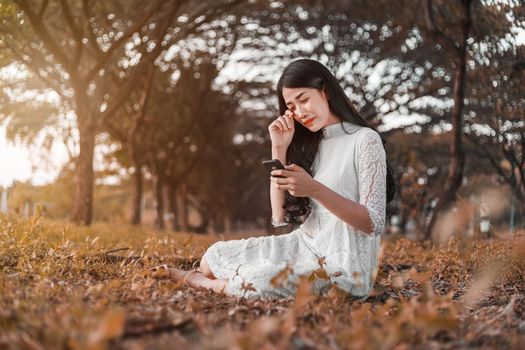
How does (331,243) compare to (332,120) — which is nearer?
(331,243)

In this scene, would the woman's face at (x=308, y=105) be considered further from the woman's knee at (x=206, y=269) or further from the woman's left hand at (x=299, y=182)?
the woman's knee at (x=206, y=269)

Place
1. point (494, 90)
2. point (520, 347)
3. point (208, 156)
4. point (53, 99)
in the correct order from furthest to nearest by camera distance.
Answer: point (208, 156) → point (53, 99) → point (494, 90) → point (520, 347)

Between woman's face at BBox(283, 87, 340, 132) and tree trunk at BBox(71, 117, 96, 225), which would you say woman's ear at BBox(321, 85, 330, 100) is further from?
tree trunk at BBox(71, 117, 96, 225)

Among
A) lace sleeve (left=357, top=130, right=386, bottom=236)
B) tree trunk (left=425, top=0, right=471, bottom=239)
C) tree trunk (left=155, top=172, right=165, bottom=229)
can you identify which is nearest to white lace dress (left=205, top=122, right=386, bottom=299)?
lace sleeve (left=357, top=130, right=386, bottom=236)

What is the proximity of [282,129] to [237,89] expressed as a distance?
15.2 m

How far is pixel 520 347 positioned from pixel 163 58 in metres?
15.8

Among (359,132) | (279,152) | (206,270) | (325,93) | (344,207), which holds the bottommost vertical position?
(206,270)

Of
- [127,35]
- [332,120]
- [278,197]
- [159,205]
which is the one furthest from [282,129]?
[159,205]

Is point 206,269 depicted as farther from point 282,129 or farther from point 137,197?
point 137,197

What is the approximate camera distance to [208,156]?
79.3 ft

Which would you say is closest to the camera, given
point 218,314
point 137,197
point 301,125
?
point 218,314

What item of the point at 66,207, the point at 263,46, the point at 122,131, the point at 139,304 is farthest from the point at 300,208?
the point at 66,207

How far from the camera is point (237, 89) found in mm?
19109

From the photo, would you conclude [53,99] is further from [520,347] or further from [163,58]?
[520,347]
